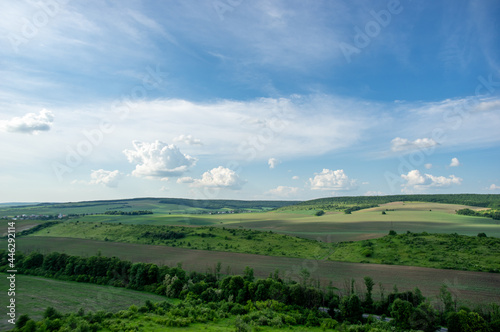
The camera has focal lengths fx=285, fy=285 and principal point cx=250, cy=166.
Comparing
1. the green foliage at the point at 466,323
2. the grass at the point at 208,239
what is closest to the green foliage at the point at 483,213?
the grass at the point at 208,239

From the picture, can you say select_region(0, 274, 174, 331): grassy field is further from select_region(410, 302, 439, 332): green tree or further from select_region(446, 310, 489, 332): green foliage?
select_region(446, 310, 489, 332): green foliage

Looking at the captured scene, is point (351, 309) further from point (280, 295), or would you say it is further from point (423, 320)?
point (280, 295)

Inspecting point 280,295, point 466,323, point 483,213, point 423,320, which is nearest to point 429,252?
point 466,323

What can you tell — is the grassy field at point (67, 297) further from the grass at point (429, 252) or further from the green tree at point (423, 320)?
the grass at point (429, 252)

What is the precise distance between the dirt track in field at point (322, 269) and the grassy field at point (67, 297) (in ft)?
65.7

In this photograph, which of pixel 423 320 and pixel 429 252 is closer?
pixel 423 320

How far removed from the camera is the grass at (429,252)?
71188mm

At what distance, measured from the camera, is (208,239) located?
114562 mm

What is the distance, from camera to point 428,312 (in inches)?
1713

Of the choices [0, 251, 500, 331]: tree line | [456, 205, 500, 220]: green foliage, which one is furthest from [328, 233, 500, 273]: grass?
[456, 205, 500, 220]: green foliage

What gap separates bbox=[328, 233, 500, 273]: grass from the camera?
71188 mm

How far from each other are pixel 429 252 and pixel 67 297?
9094 cm

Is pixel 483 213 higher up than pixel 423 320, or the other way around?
pixel 483 213

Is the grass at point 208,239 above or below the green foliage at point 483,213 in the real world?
below
